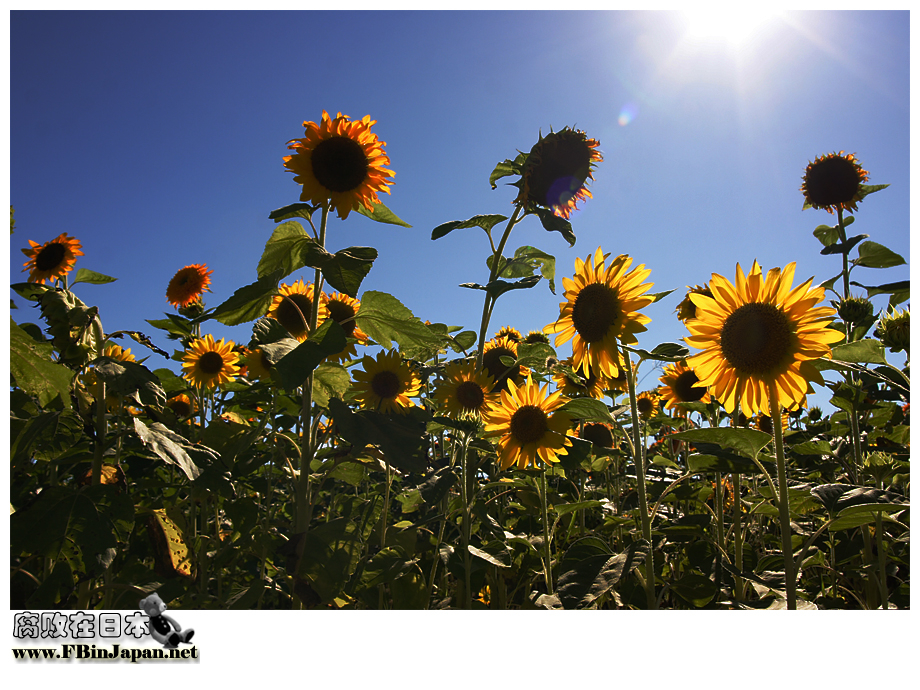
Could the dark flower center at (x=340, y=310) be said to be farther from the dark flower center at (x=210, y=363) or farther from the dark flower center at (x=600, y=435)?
the dark flower center at (x=600, y=435)

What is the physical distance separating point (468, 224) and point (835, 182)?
7.05 feet

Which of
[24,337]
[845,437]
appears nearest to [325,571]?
[24,337]

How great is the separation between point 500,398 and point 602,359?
521 mm

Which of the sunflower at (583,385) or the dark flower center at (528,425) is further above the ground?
the sunflower at (583,385)

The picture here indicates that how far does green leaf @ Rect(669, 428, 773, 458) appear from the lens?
959mm

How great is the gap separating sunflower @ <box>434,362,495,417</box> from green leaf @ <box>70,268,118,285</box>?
1.22m

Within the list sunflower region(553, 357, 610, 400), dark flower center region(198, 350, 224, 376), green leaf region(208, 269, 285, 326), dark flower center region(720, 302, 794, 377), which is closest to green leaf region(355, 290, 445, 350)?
green leaf region(208, 269, 285, 326)

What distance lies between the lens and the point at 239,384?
2385mm

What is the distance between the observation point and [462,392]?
5.95 ft

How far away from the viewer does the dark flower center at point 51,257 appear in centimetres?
272

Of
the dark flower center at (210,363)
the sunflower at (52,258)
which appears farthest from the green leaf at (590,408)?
the sunflower at (52,258)

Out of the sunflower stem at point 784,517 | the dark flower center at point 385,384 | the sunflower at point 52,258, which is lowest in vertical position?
the sunflower stem at point 784,517

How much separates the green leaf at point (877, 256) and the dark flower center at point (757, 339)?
137cm

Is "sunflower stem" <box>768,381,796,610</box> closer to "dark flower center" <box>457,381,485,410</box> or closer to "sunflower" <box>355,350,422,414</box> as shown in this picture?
"dark flower center" <box>457,381,485,410</box>
